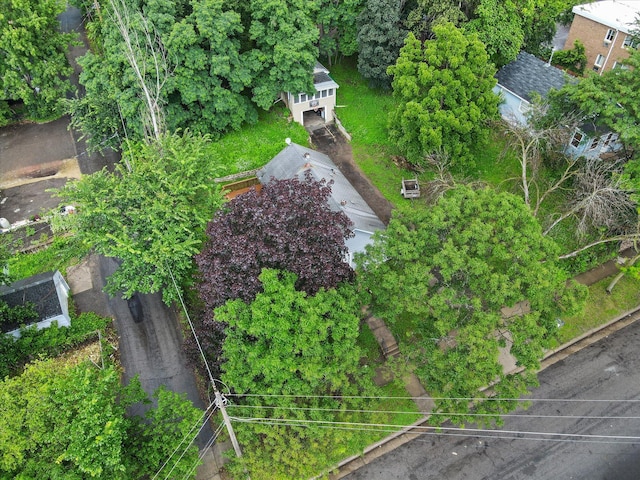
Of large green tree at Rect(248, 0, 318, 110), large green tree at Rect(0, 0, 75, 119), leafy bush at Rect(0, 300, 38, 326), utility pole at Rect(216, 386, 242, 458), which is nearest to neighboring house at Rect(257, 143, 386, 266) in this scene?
large green tree at Rect(248, 0, 318, 110)

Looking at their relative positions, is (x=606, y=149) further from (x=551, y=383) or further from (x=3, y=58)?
(x=3, y=58)

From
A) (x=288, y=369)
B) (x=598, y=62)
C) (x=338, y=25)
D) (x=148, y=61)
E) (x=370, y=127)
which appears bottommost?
(x=370, y=127)

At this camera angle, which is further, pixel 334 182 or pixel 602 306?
pixel 334 182

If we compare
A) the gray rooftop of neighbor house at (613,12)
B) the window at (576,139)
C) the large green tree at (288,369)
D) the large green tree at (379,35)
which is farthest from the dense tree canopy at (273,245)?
the gray rooftop of neighbor house at (613,12)

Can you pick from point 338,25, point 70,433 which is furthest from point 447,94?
point 70,433

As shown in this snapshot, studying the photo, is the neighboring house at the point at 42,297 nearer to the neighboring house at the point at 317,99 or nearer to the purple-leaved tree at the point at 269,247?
the purple-leaved tree at the point at 269,247

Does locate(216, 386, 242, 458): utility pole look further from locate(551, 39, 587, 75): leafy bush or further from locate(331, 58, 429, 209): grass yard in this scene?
locate(551, 39, 587, 75): leafy bush

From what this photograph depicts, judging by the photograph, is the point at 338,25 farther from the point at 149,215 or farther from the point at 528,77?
the point at 149,215
